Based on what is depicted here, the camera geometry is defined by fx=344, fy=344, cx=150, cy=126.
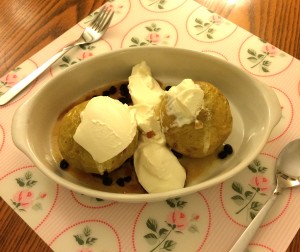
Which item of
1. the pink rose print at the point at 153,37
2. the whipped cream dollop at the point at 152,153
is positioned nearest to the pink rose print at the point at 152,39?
the pink rose print at the point at 153,37

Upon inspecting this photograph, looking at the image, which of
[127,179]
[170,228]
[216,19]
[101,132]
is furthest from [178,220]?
[216,19]

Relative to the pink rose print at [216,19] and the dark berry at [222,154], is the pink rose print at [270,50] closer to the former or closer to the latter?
the pink rose print at [216,19]

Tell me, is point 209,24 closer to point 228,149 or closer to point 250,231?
point 228,149

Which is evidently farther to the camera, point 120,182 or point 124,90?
point 124,90

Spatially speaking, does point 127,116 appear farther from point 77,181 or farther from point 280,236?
point 280,236

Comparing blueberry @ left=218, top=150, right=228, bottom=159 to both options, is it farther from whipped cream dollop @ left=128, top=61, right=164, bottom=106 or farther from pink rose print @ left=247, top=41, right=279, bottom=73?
pink rose print @ left=247, top=41, right=279, bottom=73

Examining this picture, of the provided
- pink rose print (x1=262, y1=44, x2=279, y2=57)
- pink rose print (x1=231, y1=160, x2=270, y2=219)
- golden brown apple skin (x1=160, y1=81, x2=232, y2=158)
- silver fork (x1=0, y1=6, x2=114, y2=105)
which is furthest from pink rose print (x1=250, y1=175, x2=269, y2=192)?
silver fork (x1=0, y1=6, x2=114, y2=105)

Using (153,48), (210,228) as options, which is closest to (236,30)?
(153,48)
